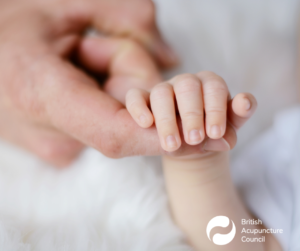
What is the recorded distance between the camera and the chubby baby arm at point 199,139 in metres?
0.44

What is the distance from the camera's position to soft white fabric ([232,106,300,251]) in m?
0.62

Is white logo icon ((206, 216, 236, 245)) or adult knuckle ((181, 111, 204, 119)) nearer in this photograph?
adult knuckle ((181, 111, 204, 119))

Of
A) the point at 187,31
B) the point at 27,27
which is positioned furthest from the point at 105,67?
the point at 187,31

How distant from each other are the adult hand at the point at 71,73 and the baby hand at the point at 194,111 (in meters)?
0.04

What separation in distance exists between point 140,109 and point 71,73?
245 millimetres

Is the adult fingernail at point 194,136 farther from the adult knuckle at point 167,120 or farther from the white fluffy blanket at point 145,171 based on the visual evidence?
the white fluffy blanket at point 145,171

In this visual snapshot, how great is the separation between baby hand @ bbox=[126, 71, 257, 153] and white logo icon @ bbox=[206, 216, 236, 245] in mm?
172

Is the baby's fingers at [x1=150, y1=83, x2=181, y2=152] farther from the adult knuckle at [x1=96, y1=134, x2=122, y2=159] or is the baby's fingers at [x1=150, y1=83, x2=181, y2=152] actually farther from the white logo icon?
the white logo icon

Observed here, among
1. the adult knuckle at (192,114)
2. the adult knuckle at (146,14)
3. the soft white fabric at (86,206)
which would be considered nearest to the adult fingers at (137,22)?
the adult knuckle at (146,14)

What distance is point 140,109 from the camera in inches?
18.5

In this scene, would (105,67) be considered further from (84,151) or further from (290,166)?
(290,166)

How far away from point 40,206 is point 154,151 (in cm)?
31

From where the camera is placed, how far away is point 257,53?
99cm

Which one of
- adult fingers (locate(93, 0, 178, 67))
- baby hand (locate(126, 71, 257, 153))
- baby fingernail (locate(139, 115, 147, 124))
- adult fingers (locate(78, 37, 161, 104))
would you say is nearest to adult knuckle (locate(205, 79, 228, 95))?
baby hand (locate(126, 71, 257, 153))
